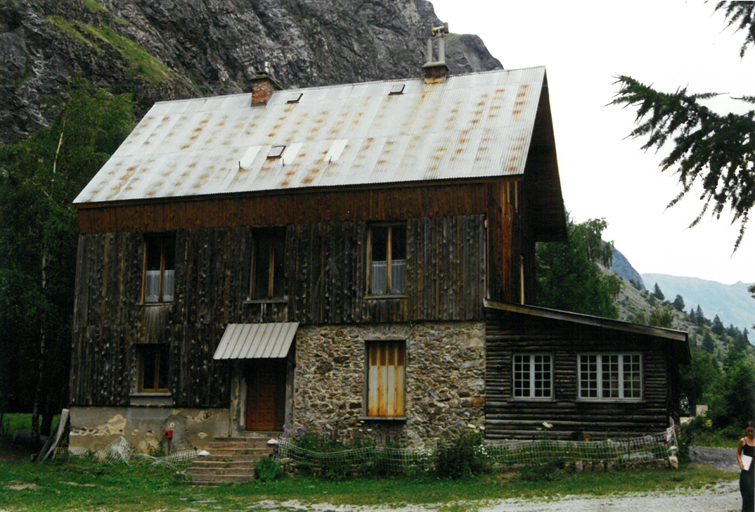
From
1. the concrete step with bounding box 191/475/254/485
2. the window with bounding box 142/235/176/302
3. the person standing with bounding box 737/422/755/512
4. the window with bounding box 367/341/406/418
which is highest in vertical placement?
the window with bounding box 142/235/176/302

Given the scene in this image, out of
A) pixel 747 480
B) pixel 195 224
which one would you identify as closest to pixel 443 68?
pixel 195 224

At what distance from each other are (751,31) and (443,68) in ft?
55.4

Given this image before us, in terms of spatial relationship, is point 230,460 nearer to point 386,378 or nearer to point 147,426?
point 147,426

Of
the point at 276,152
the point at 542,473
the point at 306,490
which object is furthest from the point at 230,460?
the point at 276,152

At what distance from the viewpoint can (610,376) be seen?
19719 mm

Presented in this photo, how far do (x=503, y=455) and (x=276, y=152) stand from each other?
10499 mm

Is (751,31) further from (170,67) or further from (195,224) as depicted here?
(170,67)

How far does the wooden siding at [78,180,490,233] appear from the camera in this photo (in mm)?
21406

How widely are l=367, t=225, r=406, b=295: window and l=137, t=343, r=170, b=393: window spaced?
6.21 meters

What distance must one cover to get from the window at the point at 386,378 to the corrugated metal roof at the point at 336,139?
13.6 feet

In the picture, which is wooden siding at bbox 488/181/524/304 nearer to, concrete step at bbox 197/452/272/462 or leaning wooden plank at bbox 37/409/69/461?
concrete step at bbox 197/452/272/462

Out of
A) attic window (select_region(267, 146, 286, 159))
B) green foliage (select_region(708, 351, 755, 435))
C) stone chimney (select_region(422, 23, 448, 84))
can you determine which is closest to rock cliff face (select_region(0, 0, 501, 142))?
attic window (select_region(267, 146, 286, 159))

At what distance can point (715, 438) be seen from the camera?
95.8 feet

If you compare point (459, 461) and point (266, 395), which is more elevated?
point (266, 395)
